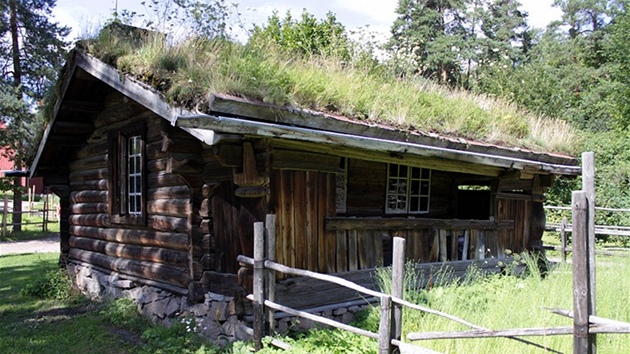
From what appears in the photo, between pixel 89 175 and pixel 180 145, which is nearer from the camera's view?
pixel 180 145

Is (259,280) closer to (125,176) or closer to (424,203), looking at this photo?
(125,176)

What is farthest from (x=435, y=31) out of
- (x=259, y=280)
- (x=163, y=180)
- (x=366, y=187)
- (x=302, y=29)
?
(x=259, y=280)

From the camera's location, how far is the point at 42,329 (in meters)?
7.53

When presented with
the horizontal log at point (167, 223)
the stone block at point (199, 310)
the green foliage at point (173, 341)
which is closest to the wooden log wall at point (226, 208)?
the stone block at point (199, 310)

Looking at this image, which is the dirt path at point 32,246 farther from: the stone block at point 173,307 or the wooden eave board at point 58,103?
the stone block at point 173,307

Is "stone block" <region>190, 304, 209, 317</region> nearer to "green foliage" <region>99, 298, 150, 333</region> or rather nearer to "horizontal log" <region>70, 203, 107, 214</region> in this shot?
"green foliage" <region>99, 298, 150, 333</region>

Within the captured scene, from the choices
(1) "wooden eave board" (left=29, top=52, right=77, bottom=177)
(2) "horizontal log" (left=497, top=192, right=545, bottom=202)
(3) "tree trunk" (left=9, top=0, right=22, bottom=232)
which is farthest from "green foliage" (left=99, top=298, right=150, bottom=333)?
(3) "tree trunk" (left=9, top=0, right=22, bottom=232)

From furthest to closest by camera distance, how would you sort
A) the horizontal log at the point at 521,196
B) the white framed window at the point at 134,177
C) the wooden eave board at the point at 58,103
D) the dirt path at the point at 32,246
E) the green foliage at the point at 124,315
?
the dirt path at the point at 32,246
the horizontal log at the point at 521,196
the white framed window at the point at 134,177
the wooden eave board at the point at 58,103
the green foliage at the point at 124,315

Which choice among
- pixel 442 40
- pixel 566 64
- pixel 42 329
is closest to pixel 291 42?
pixel 442 40

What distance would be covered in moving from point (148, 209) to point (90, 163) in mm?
2562

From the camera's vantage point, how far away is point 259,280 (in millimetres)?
5602

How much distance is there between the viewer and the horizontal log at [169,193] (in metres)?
7.07

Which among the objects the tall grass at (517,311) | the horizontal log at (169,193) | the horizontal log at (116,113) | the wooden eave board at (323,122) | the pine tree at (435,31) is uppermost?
the pine tree at (435,31)

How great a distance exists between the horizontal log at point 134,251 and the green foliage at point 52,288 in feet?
2.40
